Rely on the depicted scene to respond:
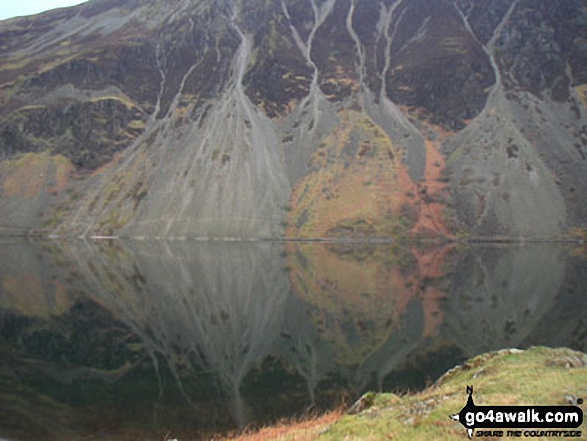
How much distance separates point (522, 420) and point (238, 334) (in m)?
24.8

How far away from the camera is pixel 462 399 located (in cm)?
1358

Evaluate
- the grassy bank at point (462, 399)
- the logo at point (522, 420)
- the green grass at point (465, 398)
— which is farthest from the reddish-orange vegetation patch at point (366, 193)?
the logo at point (522, 420)

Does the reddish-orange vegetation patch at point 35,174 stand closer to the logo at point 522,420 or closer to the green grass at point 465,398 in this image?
the green grass at point 465,398

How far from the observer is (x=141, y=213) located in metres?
119

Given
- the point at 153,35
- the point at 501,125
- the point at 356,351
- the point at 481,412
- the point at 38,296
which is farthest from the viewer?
the point at 153,35

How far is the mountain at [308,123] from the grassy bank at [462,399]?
88.5m

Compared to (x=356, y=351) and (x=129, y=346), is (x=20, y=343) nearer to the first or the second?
(x=129, y=346)

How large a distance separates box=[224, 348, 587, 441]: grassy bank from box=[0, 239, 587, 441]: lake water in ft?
19.0

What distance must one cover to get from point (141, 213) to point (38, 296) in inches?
2904

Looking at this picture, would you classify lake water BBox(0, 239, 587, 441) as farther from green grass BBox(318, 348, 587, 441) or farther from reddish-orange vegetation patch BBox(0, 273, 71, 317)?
green grass BBox(318, 348, 587, 441)

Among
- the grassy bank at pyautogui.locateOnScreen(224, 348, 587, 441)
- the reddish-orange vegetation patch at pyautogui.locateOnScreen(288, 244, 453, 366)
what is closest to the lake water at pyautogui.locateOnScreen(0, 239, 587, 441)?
the reddish-orange vegetation patch at pyautogui.locateOnScreen(288, 244, 453, 366)

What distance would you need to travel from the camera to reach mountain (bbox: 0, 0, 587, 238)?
111438 millimetres

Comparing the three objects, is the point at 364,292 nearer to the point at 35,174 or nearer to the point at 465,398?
the point at 465,398

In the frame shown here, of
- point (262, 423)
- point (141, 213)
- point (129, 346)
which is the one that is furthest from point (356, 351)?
point (141, 213)
